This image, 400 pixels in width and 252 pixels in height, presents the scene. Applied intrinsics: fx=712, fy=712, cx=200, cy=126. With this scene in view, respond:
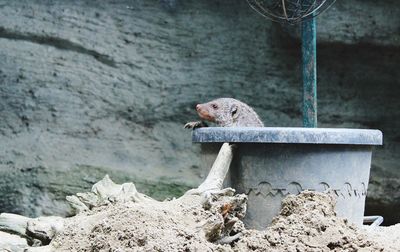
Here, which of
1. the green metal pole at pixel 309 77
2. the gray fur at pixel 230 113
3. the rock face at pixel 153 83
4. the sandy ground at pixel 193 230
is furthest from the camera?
the rock face at pixel 153 83

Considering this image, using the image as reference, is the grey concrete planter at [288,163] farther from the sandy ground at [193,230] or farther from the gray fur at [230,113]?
the gray fur at [230,113]

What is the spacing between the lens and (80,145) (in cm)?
432

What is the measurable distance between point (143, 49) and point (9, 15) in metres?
0.84

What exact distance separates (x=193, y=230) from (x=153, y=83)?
2.52 m

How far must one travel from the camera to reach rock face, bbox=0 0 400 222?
421cm

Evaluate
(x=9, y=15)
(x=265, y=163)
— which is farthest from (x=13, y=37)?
(x=265, y=163)

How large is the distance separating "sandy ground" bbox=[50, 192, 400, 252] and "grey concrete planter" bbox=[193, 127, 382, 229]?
7 centimetres

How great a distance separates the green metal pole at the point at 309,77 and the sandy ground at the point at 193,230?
539 mm

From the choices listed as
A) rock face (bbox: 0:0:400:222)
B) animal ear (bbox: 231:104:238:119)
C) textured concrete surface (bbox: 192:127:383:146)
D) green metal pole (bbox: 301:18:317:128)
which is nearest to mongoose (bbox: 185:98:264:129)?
animal ear (bbox: 231:104:238:119)

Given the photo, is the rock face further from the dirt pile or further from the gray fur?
the dirt pile

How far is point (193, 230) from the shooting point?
81.7 inches

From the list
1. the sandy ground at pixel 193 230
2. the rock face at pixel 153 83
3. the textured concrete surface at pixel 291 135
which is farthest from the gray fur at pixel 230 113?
the rock face at pixel 153 83

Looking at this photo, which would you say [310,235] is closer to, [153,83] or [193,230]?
[193,230]

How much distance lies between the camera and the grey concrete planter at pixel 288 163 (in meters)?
2.46
